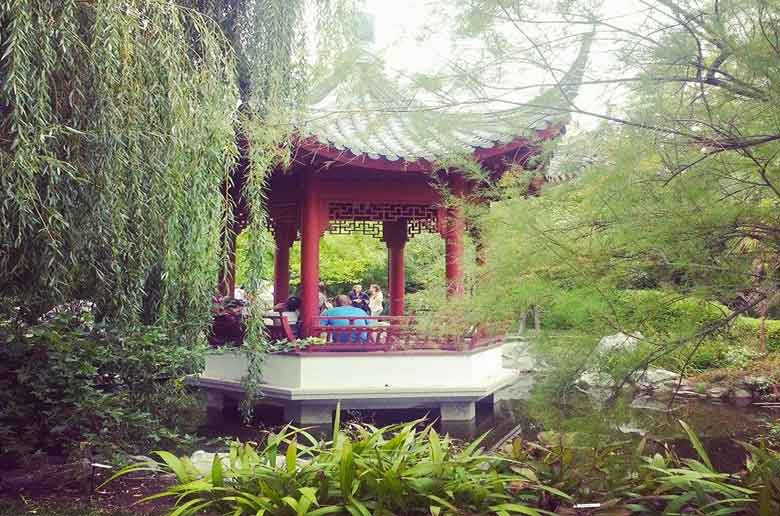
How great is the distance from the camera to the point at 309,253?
6.43m

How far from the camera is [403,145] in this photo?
595 centimetres

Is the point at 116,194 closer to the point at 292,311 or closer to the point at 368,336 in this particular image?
the point at 368,336

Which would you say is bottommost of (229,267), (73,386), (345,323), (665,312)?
(73,386)

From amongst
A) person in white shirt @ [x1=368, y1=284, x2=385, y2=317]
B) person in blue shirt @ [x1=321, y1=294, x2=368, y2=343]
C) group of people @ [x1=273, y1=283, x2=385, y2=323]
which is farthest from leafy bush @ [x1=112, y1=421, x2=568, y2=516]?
person in white shirt @ [x1=368, y1=284, x2=385, y2=317]

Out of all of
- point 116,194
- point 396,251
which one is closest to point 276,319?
point 396,251

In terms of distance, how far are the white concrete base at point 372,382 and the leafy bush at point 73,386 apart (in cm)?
233

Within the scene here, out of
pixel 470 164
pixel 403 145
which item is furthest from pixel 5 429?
pixel 403 145

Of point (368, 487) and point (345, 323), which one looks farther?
point (345, 323)

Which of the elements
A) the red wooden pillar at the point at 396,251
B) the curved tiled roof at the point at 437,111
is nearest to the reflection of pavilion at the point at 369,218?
the red wooden pillar at the point at 396,251

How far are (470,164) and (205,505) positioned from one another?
158cm

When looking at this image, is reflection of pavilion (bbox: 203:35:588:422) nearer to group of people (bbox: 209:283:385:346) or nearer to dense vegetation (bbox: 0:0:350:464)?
group of people (bbox: 209:283:385:346)

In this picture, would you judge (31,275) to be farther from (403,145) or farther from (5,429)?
(403,145)

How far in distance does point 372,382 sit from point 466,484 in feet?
12.7

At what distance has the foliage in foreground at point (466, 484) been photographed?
2.29 meters
